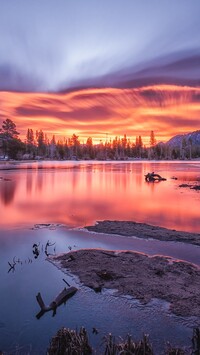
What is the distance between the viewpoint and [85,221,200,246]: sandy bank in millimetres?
13124

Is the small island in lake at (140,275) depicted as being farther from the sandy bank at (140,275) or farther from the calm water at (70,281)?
the calm water at (70,281)

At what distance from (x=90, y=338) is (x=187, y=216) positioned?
1374 cm

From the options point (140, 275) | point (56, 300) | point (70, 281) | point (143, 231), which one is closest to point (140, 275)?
point (140, 275)

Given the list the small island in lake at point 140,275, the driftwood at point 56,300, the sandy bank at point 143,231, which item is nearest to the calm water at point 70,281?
the driftwood at point 56,300

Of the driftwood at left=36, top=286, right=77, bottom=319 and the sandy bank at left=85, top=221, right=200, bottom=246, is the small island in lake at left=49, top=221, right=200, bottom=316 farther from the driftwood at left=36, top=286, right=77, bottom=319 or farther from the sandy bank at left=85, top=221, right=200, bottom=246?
the sandy bank at left=85, top=221, right=200, bottom=246

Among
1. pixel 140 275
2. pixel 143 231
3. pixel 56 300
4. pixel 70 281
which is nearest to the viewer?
pixel 56 300

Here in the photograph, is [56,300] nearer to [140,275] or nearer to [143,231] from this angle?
[140,275]

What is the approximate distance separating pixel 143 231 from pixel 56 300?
773 cm

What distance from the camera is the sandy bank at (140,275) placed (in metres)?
7.55

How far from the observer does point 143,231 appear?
14.4 meters

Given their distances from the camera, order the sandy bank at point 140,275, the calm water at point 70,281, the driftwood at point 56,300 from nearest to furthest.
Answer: the calm water at point 70,281 < the driftwood at point 56,300 < the sandy bank at point 140,275

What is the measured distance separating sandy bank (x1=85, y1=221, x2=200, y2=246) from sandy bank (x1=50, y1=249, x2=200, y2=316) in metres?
2.95

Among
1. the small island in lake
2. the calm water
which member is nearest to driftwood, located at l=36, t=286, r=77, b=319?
the calm water

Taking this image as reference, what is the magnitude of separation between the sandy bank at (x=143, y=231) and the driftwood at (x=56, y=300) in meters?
6.38
